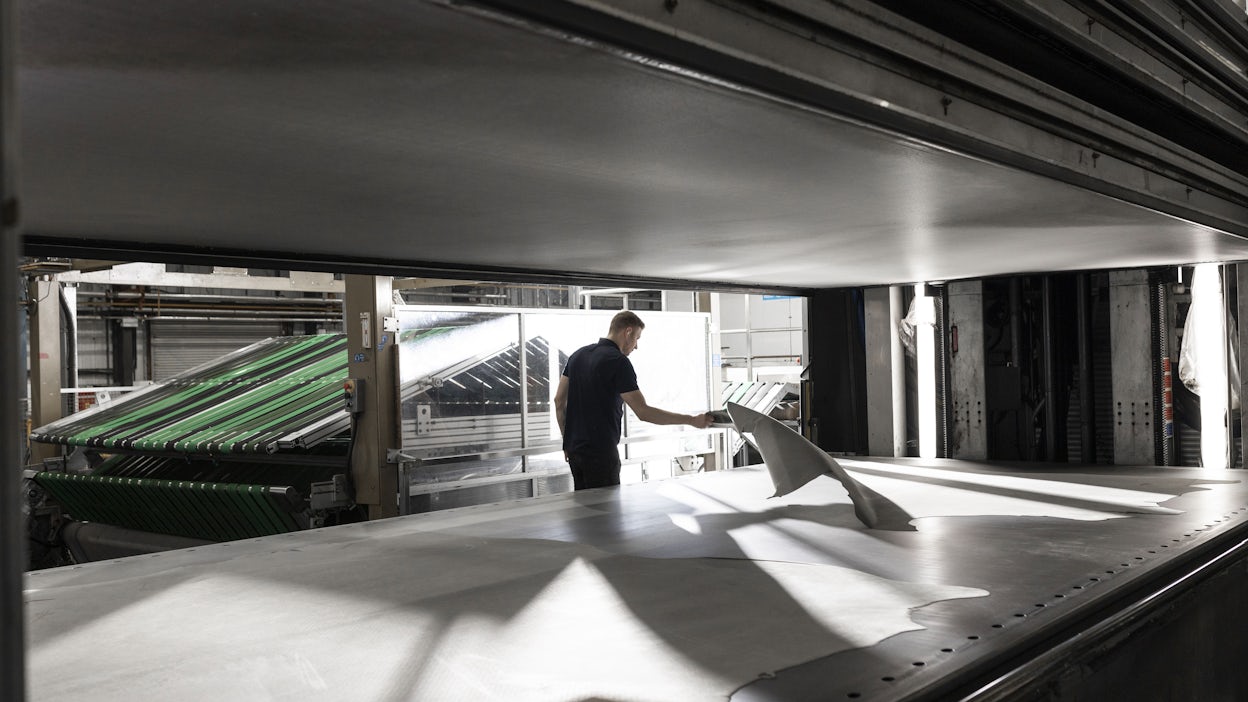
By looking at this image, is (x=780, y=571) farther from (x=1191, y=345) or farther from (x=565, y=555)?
(x=1191, y=345)

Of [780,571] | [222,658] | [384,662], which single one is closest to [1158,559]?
[780,571]

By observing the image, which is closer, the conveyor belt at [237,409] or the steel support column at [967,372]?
the steel support column at [967,372]

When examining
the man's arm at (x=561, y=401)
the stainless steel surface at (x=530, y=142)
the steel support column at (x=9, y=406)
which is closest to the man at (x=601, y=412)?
the man's arm at (x=561, y=401)

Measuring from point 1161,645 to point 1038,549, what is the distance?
35 centimetres

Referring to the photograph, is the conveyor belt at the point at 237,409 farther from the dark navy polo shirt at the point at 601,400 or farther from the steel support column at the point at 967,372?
the steel support column at the point at 967,372

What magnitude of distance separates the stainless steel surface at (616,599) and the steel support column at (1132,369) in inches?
27.7

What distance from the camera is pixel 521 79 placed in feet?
4.22

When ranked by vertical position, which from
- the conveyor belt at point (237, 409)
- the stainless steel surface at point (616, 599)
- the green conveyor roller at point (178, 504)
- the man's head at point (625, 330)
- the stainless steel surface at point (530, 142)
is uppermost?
the stainless steel surface at point (530, 142)

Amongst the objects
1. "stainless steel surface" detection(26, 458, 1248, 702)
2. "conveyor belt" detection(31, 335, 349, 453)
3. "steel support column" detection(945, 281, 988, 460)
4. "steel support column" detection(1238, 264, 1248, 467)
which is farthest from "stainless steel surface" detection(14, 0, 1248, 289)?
"conveyor belt" detection(31, 335, 349, 453)

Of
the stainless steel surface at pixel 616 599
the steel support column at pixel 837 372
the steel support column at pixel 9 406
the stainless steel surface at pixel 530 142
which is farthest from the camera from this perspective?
the steel support column at pixel 837 372

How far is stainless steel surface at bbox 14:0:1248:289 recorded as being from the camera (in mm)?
1109

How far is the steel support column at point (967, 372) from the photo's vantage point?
170 inches

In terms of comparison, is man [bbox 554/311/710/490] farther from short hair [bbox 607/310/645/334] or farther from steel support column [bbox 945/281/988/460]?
steel support column [bbox 945/281/988/460]

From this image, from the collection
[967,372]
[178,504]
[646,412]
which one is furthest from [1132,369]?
[178,504]
